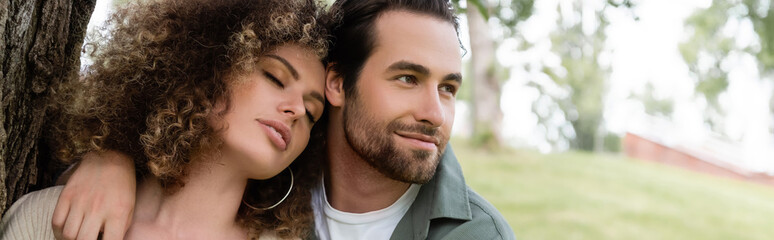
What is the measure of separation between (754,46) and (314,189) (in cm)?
1573

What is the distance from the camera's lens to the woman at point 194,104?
222cm

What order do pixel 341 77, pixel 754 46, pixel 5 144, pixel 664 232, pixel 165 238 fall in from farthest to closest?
1. pixel 754 46
2. pixel 664 232
3. pixel 341 77
4. pixel 165 238
5. pixel 5 144

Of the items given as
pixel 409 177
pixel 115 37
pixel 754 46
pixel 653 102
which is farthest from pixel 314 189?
pixel 653 102

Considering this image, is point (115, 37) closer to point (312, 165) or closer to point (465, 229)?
point (312, 165)

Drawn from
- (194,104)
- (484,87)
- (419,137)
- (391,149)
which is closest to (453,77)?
(419,137)

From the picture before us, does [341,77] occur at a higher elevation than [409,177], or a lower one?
higher

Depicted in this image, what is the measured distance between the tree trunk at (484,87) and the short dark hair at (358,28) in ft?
23.9

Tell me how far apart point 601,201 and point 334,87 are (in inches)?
293

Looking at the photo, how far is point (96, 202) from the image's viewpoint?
2008 millimetres

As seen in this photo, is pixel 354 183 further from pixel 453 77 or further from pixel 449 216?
pixel 453 77

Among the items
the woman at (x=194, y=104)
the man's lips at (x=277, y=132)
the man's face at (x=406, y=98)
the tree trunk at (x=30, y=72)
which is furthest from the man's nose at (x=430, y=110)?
the tree trunk at (x=30, y=72)

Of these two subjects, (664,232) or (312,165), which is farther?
(664,232)

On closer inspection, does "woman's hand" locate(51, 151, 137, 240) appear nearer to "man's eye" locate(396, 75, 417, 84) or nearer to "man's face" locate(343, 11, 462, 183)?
"man's face" locate(343, 11, 462, 183)

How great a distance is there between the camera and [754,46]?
15672mm
